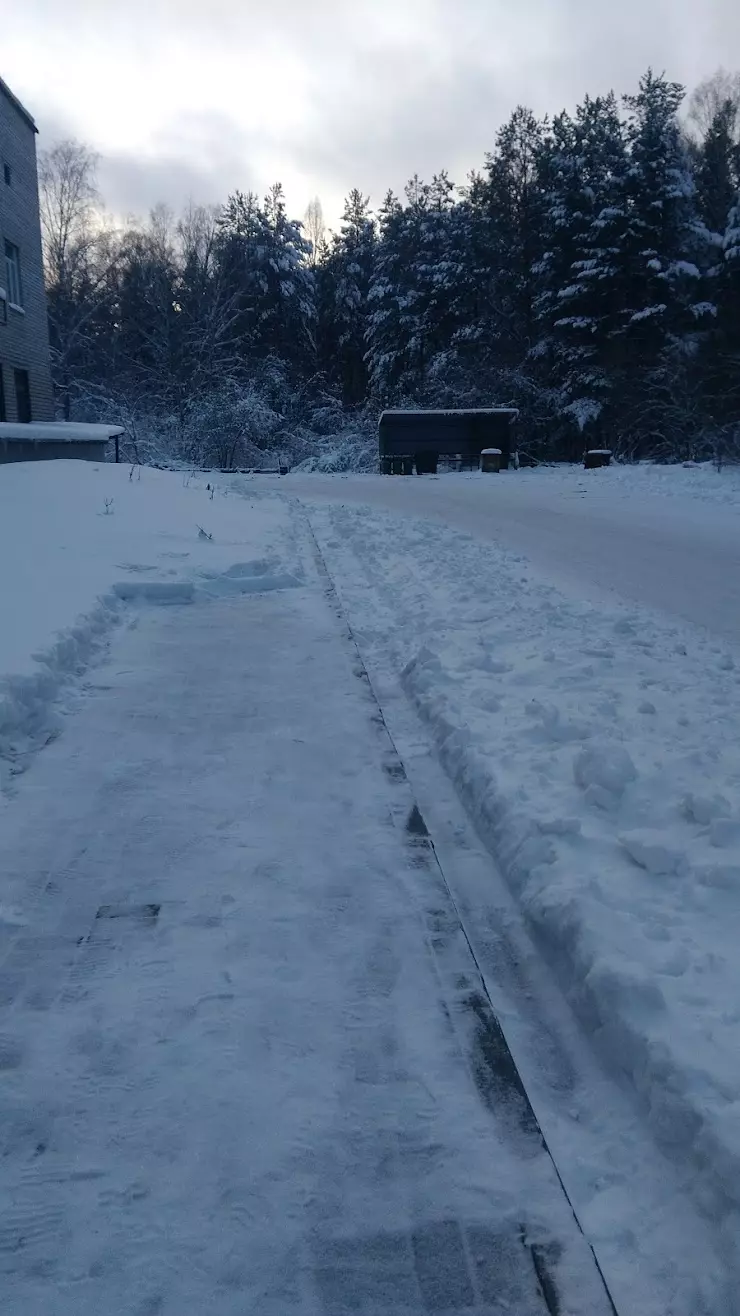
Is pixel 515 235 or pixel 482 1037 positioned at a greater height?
pixel 515 235

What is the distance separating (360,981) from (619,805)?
4.66ft

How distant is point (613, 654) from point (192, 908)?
3.56m

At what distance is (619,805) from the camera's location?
145 inches

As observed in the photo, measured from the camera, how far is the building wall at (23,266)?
21.4 metres

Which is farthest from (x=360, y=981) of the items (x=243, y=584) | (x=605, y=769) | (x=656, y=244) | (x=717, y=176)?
(x=717, y=176)

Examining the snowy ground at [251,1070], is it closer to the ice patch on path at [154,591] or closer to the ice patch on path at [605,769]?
the ice patch on path at [605,769]

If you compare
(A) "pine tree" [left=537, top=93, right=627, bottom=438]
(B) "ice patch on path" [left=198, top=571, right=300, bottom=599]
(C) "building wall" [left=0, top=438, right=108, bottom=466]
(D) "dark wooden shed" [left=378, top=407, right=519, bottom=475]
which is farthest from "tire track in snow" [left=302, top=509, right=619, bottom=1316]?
(A) "pine tree" [left=537, top=93, right=627, bottom=438]

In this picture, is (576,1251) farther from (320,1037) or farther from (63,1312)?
(63,1312)

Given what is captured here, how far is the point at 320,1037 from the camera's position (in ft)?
8.13

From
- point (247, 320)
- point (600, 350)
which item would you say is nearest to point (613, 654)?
point (600, 350)

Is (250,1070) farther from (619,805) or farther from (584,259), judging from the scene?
(584,259)

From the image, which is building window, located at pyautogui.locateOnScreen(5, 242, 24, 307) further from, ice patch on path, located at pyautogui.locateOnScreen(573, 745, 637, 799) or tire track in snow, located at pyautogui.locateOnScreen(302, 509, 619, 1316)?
tire track in snow, located at pyautogui.locateOnScreen(302, 509, 619, 1316)

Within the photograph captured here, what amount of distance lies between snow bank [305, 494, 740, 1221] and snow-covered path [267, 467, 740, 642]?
1133mm

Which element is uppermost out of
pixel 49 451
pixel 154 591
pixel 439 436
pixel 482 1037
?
pixel 439 436
